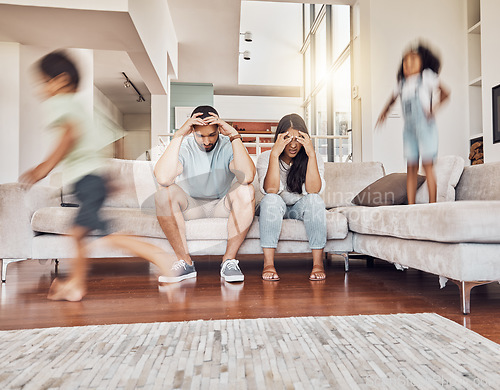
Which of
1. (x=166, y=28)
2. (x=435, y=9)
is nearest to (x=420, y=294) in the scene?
(x=435, y=9)

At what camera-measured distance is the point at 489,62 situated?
11.1ft

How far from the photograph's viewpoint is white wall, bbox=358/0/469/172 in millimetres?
4070

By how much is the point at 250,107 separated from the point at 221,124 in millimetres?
8297

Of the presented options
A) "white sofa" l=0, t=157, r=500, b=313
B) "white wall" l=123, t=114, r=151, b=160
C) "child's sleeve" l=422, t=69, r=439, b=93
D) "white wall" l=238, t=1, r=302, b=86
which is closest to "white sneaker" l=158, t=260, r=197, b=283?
"white sofa" l=0, t=157, r=500, b=313

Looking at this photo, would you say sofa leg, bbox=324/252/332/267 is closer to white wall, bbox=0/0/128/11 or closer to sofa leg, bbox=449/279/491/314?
sofa leg, bbox=449/279/491/314

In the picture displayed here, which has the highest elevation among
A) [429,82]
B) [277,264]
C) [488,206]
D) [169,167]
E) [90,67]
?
[90,67]

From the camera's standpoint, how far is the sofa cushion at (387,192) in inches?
93.4

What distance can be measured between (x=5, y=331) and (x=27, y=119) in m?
3.63

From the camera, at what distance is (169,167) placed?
76.4 inches

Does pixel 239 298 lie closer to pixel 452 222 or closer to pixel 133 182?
pixel 452 222

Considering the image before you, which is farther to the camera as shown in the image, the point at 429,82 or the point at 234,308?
the point at 429,82

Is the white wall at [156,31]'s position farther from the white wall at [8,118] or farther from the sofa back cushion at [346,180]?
the sofa back cushion at [346,180]

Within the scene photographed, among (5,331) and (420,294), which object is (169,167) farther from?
(420,294)

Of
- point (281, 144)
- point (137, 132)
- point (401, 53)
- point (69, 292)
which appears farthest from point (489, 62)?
point (137, 132)
